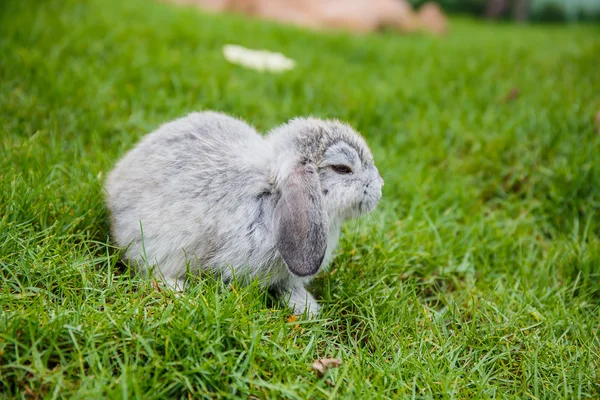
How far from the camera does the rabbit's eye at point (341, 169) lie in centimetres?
288

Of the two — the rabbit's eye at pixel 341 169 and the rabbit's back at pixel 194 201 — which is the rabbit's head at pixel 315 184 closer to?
the rabbit's eye at pixel 341 169

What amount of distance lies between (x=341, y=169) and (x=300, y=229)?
1.71ft

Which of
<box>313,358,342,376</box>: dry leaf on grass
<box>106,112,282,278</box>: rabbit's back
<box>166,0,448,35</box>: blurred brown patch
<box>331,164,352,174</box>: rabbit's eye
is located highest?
<box>166,0,448,35</box>: blurred brown patch

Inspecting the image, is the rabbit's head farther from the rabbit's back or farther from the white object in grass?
the white object in grass

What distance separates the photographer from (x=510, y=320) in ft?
9.44

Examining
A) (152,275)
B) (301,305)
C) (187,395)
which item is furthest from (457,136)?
(187,395)

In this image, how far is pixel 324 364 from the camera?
2.40m

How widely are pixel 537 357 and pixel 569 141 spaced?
8.51ft

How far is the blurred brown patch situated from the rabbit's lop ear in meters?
7.39

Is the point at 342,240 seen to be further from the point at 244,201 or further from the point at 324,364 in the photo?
the point at 324,364

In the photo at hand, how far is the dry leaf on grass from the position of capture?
2.36 m

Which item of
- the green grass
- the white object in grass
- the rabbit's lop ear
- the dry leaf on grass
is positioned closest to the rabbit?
the rabbit's lop ear

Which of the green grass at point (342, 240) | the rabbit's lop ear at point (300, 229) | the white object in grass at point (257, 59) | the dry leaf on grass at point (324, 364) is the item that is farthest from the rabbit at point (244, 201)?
the white object in grass at point (257, 59)

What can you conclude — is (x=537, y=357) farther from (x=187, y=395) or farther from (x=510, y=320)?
(x=187, y=395)
